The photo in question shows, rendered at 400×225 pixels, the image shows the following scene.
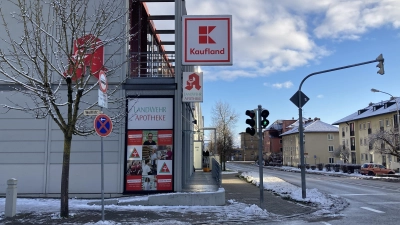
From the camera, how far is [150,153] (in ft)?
48.6

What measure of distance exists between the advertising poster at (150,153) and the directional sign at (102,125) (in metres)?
4.93

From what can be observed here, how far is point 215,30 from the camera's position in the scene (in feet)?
49.2

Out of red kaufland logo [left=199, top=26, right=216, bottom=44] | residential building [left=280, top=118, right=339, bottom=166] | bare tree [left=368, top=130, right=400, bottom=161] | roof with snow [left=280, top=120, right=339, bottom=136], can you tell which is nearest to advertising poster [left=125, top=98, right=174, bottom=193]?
red kaufland logo [left=199, top=26, right=216, bottom=44]

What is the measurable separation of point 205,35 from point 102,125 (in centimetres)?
681

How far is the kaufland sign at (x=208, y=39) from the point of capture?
14852mm

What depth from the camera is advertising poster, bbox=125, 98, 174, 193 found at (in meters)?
14.7

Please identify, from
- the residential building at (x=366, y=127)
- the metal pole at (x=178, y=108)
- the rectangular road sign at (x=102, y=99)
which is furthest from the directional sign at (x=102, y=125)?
the residential building at (x=366, y=127)

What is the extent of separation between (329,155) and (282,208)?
73.3 meters

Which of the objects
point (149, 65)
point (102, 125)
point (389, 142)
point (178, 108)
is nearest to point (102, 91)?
point (102, 125)

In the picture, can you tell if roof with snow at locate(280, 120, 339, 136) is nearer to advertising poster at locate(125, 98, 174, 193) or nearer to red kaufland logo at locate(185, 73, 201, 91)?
red kaufland logo at locate(185, 73, 201, 91)

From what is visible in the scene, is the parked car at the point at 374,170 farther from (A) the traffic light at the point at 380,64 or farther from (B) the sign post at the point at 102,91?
(B) the sign post at the point at 102,91

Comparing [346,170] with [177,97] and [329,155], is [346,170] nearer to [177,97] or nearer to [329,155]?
[329,155]

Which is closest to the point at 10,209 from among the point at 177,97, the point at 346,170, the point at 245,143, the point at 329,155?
the point at 177,97

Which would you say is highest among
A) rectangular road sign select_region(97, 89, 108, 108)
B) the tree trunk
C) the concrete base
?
rectangular road sign select_region(97, 89, 108, 108)
